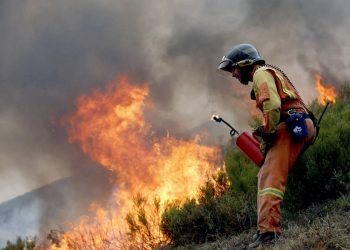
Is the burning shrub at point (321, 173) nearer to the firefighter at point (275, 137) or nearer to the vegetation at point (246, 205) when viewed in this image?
the vegetation at point (246, 205)

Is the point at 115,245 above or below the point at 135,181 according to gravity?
below

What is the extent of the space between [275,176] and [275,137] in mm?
404

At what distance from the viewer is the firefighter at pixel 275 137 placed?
508 cm

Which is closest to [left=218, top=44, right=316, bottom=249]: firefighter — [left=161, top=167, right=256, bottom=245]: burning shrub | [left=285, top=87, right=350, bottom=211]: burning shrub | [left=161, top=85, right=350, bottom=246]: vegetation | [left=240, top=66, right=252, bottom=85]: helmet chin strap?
[left=240, top=66, right=252, bottom=85]: helmet chin strap

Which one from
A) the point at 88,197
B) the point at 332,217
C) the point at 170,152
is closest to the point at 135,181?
the point at 170,152

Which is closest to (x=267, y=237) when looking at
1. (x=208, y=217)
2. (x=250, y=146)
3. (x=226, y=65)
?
(x=250, y=146)

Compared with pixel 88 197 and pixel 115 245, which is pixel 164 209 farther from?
pixel 88 197

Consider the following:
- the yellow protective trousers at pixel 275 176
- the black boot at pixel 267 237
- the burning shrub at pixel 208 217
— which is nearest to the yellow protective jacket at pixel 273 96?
the yellow protective trousers at pixel 275 176

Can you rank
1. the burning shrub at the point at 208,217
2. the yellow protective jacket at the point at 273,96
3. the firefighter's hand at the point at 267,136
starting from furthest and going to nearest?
1. the burning shrub at the point at 208,217
2. the firefighter's hand at the point at 267,136
3. the yellow protective jacket at the point at 273,96

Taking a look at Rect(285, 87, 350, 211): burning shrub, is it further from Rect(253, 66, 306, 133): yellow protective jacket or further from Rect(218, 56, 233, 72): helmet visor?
Rect(218, 56, 233, 72): helmet visor

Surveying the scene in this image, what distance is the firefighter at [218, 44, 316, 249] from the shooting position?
508 cm

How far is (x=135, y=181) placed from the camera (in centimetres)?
1241

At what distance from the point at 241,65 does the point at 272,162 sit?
1.18m

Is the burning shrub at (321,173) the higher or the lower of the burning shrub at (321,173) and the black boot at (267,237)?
the higher
